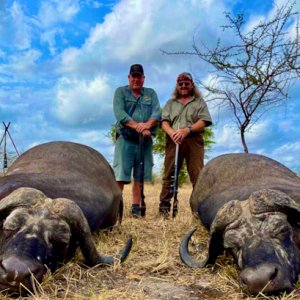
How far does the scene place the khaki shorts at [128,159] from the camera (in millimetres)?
8750

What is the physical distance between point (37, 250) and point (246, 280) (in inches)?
62.1

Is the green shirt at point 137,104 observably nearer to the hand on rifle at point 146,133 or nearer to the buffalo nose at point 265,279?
the hand on rifle at point 146,133

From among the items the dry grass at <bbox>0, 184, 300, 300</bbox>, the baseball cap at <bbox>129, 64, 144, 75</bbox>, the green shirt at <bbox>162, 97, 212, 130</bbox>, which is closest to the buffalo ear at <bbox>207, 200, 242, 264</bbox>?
the dry grass at <bbox>0, 184, 300, 300</bbox>

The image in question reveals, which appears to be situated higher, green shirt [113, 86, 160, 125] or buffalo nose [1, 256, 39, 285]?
green shirt [113, 86, 160, 125]

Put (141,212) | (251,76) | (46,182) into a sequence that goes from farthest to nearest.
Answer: (251,76), (141,212), (46,182)

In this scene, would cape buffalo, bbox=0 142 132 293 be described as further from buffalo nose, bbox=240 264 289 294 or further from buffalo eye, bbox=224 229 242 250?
buffalo nose, bbox=240 264 289 294

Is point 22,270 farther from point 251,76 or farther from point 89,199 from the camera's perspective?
point 251,76

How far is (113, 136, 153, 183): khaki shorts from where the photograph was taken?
8750mm

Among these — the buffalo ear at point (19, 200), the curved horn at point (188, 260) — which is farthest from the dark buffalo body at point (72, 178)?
the curved horn at point (188, 260)

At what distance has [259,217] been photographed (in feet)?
13.7

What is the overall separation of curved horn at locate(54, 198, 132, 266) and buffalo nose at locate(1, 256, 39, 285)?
68cm

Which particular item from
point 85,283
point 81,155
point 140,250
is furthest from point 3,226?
point 81,155

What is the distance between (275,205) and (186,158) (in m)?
4.59

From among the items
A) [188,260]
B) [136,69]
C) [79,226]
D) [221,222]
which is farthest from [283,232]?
[136,69]
